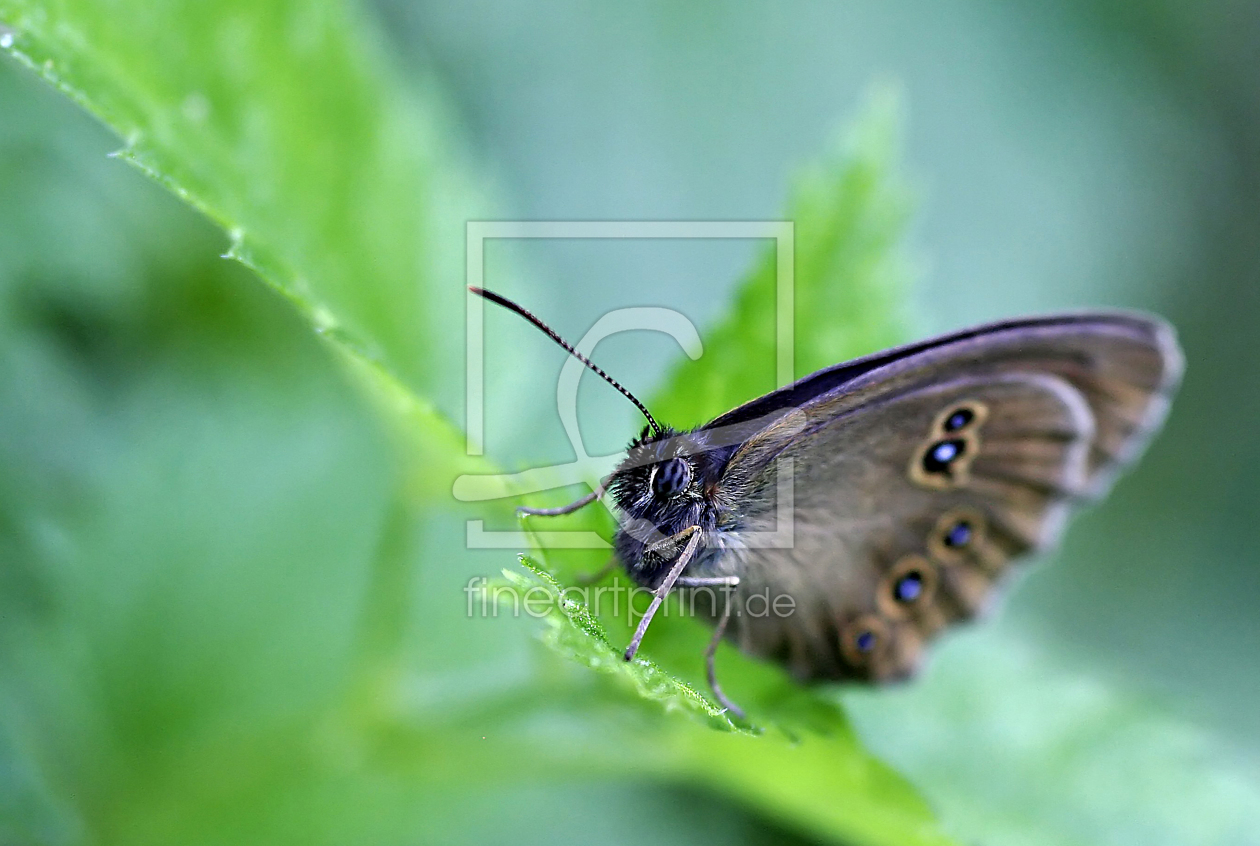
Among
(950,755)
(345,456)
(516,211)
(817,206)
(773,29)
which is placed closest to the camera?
(817,206)

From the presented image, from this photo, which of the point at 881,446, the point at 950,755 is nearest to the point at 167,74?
the point at 881,446

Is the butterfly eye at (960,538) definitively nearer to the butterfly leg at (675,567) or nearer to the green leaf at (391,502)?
the green leaf at (391,502)

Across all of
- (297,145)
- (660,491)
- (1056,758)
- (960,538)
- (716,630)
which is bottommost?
(1056,758)

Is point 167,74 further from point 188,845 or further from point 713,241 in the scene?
point 713,241

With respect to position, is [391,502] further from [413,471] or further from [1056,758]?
[1056,758]

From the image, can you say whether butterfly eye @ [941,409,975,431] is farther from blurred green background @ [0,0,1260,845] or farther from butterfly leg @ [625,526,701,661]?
butterfly leg @ [625,526,701,661]

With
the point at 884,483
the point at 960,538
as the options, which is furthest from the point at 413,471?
the point at 960,538
